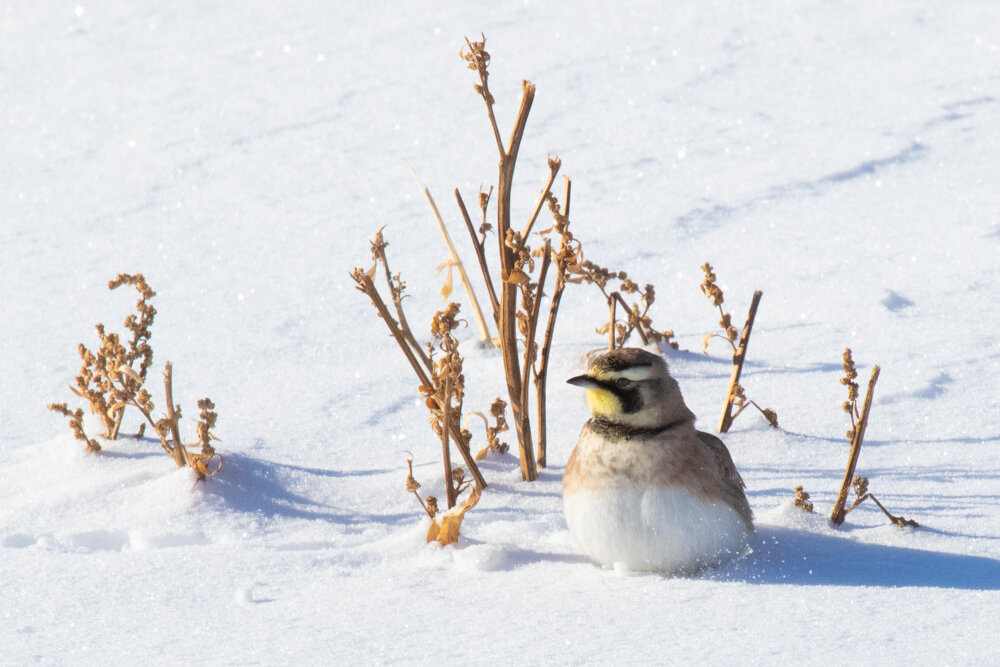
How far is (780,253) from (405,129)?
2.80 metres

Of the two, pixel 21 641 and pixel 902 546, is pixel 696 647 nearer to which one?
pixel 902 546

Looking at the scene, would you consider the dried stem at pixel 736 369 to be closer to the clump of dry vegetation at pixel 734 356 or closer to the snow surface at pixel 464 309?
the clump of dry vegetation at pixel 734 356

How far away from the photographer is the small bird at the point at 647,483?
2.61 metres

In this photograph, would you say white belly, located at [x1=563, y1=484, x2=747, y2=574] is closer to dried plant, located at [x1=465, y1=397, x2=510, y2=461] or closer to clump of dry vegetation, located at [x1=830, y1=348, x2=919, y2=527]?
clump of dry vegetation, located at [x1=830, y1=348, x2=919, y2=527]

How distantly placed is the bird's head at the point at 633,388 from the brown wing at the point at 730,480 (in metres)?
0.15

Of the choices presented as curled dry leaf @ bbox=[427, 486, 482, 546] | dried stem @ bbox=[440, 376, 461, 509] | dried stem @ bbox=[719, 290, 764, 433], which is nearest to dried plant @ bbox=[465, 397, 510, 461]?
dried stem @ bbox=[440, 376, 461, 509]

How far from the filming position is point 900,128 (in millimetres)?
6812

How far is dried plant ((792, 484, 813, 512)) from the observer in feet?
9.95

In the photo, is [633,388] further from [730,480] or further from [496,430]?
[496,430]

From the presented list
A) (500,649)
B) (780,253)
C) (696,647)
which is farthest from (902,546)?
(780,253)

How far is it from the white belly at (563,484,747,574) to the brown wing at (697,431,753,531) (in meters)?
0.06

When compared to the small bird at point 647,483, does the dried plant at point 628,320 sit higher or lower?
higher

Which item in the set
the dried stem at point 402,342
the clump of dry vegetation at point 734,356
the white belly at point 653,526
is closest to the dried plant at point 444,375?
the dried stem at point 402,342

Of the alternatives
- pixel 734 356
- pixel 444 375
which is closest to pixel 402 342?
pixel 444 375
